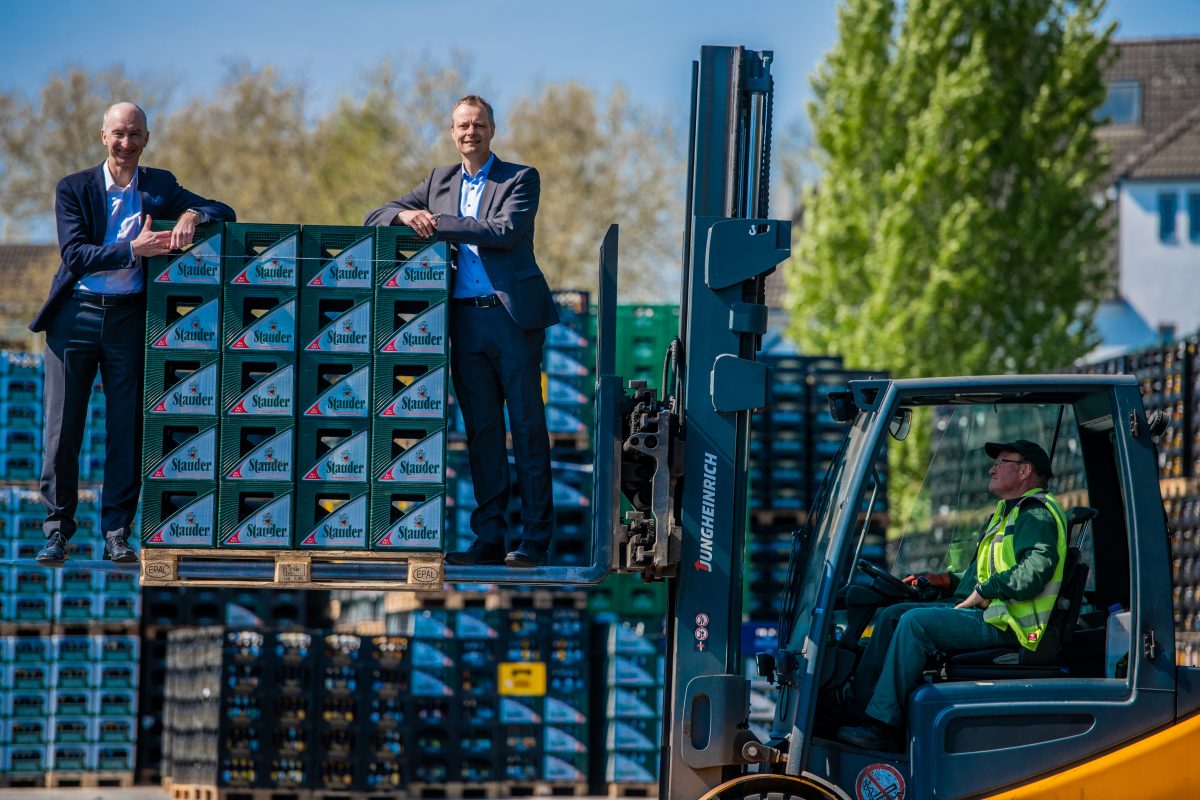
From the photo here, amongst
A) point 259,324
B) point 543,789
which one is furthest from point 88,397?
point 543,789

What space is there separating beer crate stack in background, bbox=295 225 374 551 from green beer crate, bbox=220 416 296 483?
1.9 inches

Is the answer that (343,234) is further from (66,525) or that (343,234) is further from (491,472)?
(66,525)

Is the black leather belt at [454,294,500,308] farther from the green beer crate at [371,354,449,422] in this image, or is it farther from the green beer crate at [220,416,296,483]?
the green beer crate at [220,416,296,483]

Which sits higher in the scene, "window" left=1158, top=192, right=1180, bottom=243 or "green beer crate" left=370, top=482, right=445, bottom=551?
"window" left=1158, top=192, right=1180, bottom=243

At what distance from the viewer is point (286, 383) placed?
6.31m

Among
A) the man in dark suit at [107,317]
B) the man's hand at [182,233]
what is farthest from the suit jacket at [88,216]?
A: the man's hand at [182,233]

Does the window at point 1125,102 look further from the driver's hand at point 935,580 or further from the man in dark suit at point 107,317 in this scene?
the man in dark suit at point 107,317

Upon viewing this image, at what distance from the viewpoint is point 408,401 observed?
631cm

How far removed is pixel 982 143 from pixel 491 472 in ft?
64.8

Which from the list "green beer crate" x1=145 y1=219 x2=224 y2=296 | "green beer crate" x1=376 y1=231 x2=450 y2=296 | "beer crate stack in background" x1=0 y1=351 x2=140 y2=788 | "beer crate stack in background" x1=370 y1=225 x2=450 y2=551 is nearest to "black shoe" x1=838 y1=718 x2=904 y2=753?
"beer crate stack in background" x1=370 y1=225 x2=450 y2=551

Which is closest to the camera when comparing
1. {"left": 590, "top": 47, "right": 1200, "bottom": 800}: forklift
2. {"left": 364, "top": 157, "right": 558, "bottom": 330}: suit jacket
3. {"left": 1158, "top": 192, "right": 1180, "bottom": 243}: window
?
{"left": 590, "top": 47, "right": 1200, "bottom": 800}: forklift

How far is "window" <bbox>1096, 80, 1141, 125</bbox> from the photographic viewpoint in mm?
44969

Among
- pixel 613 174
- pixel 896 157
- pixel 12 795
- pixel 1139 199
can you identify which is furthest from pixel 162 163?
pixel 1139 199

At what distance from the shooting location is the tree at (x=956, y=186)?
25078 millimetres
